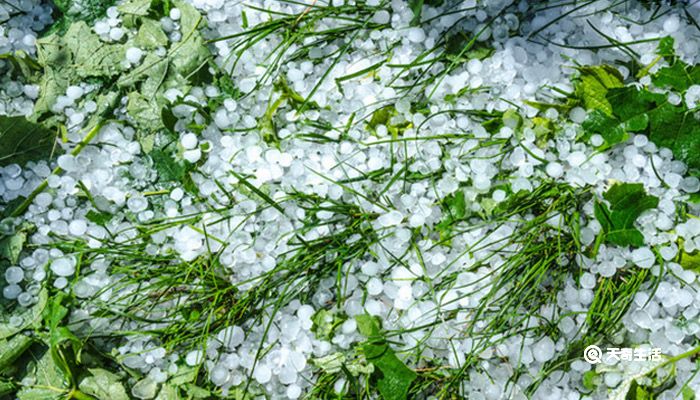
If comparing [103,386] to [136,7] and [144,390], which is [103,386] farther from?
[136,7]

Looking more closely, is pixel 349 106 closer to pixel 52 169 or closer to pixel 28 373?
pixel 52 169

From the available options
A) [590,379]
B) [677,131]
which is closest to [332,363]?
[590,379]

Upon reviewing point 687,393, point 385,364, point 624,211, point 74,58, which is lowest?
point 687,393

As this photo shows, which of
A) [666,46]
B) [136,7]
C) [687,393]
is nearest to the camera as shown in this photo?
[687,393]

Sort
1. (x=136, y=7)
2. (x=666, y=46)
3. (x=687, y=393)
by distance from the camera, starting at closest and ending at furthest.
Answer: (x=687, y=393) → (x=666, y=46) → (x=136, y=7)

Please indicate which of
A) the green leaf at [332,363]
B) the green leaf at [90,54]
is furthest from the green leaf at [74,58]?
the green leaf at [332,363]

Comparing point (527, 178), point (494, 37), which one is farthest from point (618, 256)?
point (494, 37)

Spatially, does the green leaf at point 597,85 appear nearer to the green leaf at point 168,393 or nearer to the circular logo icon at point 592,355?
the circular logo icon at point 592,355
